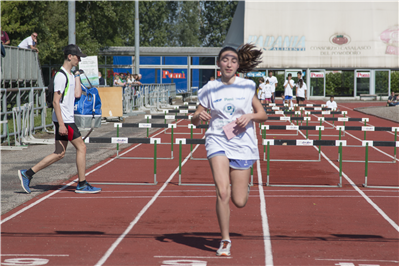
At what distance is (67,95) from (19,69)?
9835 mm

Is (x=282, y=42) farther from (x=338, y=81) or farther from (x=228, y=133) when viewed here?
(x=228, y=133)

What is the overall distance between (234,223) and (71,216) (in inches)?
79.8

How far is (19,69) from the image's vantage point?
17.0m

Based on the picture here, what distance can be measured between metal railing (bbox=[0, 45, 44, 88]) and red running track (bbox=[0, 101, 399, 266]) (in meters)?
6.83

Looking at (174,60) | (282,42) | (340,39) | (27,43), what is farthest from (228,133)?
(174,60)

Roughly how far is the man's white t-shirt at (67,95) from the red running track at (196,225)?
1.19 meters

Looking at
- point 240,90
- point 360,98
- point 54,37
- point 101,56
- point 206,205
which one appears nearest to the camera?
point 240,90

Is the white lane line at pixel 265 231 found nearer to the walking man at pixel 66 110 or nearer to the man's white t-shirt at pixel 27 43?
the walking man at pixel 66 110

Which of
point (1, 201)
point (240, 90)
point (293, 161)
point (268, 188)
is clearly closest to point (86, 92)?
point (1, 201)

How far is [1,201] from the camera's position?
779 cm

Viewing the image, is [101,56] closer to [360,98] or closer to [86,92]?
[360,98]

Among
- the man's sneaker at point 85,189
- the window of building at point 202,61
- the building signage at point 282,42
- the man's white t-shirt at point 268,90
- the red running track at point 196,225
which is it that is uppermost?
the building signage at point 282,42

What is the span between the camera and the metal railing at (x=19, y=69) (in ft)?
52.2

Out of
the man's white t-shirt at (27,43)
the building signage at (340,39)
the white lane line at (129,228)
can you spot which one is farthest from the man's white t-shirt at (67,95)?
the building signage at (340,39)
